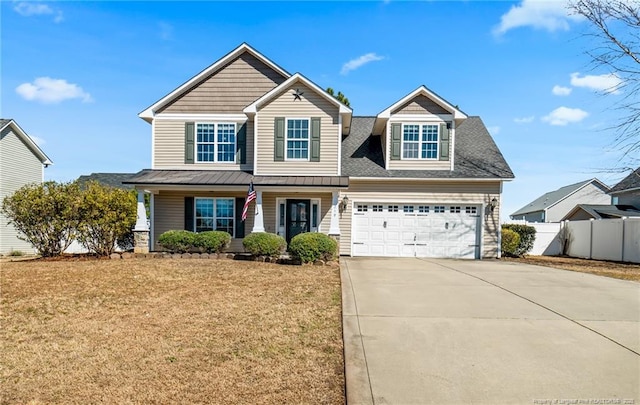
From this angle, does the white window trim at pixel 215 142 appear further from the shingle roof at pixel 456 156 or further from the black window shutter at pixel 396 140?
the black window shutter at pixel 396 140

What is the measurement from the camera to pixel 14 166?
70.2 feet

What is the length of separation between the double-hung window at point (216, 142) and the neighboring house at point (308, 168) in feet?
0.14

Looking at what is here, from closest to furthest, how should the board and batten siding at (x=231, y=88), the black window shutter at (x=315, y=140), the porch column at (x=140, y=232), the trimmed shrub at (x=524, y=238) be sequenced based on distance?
the porch column at (x=140, y=232)
the black window shutter at (x=315, y=140)
the board and batten siding at (x=231, y=88)
the trimmed shrub at (x=524, y=238)

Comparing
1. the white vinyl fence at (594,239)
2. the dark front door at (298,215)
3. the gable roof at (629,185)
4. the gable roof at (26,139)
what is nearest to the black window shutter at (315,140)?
the dark front door at (298,215)

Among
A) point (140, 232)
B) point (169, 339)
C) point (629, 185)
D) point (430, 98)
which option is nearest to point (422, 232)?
point (430, 98)

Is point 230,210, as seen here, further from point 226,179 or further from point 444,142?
point 444,142

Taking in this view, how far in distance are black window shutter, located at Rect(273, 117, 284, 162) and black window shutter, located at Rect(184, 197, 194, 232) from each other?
12.7 ft

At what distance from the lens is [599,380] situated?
4141 millimetres

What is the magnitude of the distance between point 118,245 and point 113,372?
39.6ft

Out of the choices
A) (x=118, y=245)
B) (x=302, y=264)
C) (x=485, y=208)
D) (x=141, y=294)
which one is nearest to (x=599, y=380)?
(x=141, y=294)

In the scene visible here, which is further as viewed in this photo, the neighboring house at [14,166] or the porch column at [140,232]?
the neighboring house at [14,166]

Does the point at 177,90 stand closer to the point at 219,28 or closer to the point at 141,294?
the point at 219,28

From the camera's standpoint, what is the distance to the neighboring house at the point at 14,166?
→ 2038 centimetres

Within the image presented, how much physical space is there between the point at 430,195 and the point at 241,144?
7920 mm
